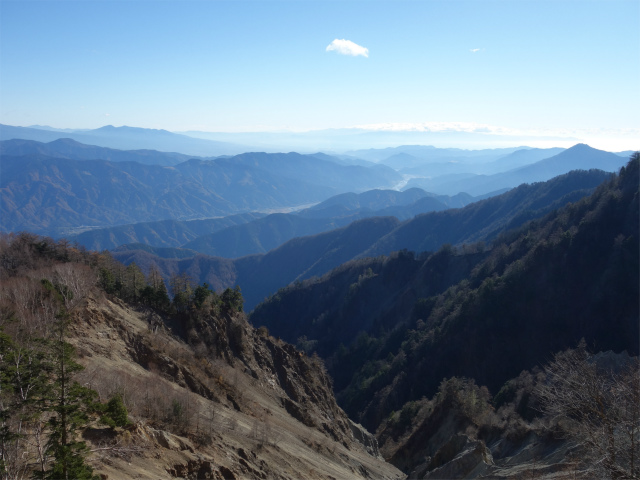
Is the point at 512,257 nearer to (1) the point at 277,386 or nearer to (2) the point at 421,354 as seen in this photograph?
(2) the point at 421,354

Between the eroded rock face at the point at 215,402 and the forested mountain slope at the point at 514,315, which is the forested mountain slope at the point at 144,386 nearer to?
the eroded rock face at the point at 215,402

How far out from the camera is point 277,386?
42.8m

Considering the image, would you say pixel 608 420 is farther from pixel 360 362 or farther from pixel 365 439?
pixel 360 362

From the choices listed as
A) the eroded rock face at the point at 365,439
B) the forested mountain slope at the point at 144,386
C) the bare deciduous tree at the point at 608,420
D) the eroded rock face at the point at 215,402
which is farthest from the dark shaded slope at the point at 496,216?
the bare deciduous tree at the point at 608,420

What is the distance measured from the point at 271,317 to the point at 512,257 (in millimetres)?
65906

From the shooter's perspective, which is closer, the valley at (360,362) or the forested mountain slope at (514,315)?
the valley at (360,362)

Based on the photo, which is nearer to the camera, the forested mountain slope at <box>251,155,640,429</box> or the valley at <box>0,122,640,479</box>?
the valley at <box>0,122,640,479</box>

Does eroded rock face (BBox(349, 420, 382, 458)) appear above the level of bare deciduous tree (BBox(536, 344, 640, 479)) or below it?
below

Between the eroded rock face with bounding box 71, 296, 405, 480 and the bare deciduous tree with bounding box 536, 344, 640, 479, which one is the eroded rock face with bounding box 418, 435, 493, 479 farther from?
the bare deciduous tree with bounding box 536, 344, 640, 479

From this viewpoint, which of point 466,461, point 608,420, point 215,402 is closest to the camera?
point 608,420

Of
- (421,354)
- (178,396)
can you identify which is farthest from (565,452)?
(421,354)

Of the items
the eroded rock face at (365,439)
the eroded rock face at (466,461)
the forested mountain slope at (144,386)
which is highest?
the forested mountain slope at (144,386)

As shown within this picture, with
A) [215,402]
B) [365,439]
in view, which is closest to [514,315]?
[365,439]

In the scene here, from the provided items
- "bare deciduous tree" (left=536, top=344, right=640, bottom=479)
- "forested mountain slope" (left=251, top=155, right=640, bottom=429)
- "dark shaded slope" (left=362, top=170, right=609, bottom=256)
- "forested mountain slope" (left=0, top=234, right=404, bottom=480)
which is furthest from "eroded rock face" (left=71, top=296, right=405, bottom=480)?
"dark shaded slope" (left=362, top=170, right=609, bottom=256)
